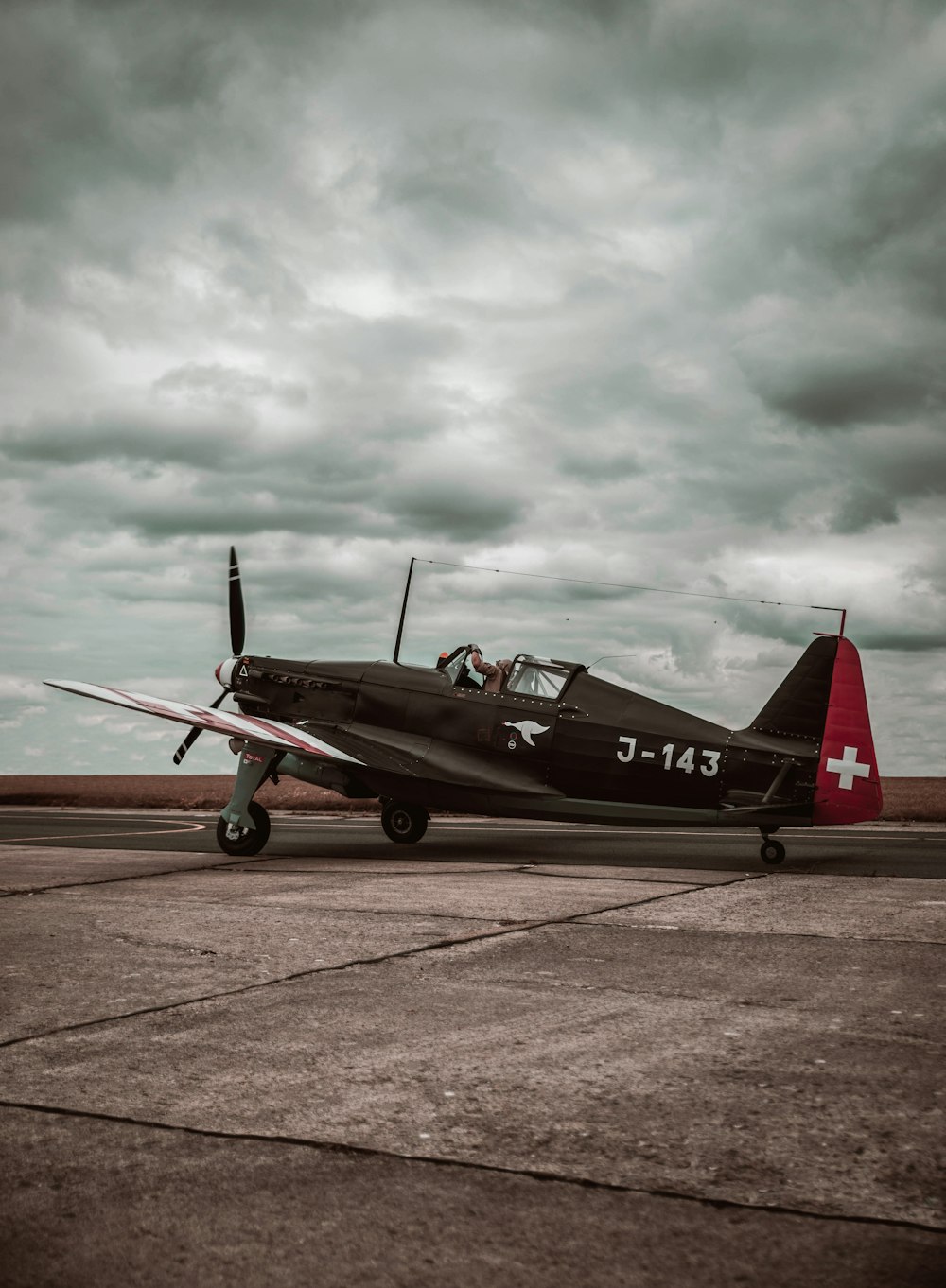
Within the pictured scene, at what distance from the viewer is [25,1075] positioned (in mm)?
4309

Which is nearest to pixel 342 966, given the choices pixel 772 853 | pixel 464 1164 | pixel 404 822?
pixel 464 1164

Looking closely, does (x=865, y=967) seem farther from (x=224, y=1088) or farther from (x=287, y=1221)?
(x=287, y=1221)

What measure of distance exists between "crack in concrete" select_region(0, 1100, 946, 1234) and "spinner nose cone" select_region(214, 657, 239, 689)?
13293mm

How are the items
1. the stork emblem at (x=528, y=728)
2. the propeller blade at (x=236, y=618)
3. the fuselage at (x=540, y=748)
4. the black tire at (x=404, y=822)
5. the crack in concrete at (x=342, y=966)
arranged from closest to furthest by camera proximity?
the crack in concrete at (x=342, y=966)
the fuselage at (x=540, y=748)
the stork emblem at (x=528, y=728)
the black tire at (x=404, y=822)
the propeller blade at (x=236, y=618)

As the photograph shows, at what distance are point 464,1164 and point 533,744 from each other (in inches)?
429

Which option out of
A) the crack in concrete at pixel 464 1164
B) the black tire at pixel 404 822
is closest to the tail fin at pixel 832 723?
the black tire at pixel 404 822

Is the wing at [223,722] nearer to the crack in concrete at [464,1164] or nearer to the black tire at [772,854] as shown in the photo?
the black tire at [772,854]

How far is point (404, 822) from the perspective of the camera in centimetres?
1602

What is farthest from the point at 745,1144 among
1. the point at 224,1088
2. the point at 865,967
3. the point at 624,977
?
the point at 865,967

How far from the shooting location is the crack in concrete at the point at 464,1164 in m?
2.93

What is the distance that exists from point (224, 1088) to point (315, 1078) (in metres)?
0.35

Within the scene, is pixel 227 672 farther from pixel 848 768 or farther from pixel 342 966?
pixel 342 966

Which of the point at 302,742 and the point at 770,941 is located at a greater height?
the point at 302,742

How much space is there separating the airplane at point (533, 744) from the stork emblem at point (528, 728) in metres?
0.02
